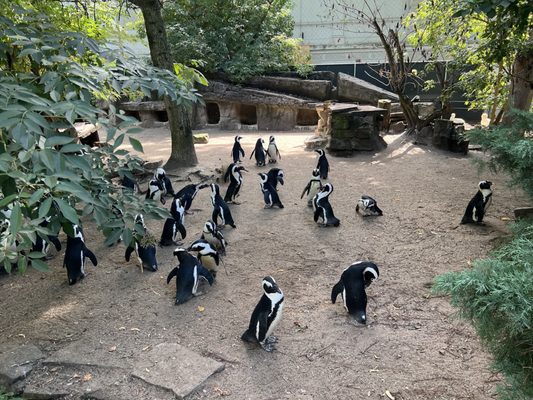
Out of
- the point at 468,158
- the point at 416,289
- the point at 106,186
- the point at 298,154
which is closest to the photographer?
the point at 106,186

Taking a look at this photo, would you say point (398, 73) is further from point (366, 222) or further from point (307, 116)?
point (366, 222)

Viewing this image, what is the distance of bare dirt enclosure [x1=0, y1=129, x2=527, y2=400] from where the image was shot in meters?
2.54

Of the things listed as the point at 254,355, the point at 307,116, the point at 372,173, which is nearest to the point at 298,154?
the point at 372,173

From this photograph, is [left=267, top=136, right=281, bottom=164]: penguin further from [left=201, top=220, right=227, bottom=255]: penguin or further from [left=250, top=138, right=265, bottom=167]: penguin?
[left=201, top=220, right=227, bottom=255]: penguin

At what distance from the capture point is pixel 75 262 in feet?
12.4

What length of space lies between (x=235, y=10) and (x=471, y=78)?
8.44 metres

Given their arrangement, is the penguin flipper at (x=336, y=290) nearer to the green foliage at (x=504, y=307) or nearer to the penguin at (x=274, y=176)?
the green foliage at (x=504, y=307)

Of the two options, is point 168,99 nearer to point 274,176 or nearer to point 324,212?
point 274,176

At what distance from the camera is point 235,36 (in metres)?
13.3

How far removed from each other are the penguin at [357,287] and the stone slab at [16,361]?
217 centimetres

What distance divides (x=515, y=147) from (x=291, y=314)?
2421mm

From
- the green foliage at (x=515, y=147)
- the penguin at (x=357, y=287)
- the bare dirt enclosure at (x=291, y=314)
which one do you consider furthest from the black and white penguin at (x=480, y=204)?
the penguin at (x=357, y=287)

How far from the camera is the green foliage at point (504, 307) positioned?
142cm

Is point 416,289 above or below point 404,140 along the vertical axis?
below
